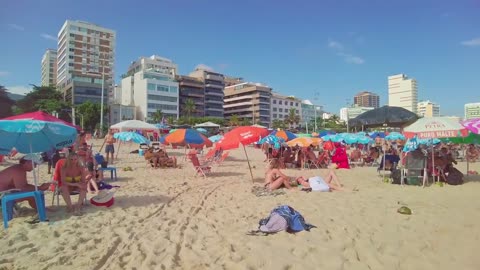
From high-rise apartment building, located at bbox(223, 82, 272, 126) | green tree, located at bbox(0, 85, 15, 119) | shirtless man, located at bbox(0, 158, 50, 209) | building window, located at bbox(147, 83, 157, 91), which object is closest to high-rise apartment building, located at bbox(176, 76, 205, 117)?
building window, located at bbox(147, 83, 157, 91)

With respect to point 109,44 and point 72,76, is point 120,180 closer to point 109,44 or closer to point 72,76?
point 72,76

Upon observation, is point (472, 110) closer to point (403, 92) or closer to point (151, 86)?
point (403, 92)

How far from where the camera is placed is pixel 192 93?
289 feet

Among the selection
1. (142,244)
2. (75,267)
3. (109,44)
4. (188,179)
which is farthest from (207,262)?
(109,44)

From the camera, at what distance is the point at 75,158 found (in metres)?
5.82

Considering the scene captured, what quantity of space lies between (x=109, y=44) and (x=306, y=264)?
101 m

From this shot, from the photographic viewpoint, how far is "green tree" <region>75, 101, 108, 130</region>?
2403 inches

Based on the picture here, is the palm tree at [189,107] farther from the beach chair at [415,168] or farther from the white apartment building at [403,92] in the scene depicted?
the white apartment building at [403,92]

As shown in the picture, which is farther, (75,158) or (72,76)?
(72,76)

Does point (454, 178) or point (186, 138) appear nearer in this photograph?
point (454, 178)

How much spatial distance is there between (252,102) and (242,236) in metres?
98.4

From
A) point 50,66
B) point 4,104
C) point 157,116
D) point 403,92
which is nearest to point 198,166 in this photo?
point 4,104

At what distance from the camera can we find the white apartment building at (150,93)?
76.8 meters

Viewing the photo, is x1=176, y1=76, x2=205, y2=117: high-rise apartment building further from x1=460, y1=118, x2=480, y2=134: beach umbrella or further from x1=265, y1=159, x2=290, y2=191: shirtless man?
x1=460, y1=118, x2=480, y2=134: beach umbrella
